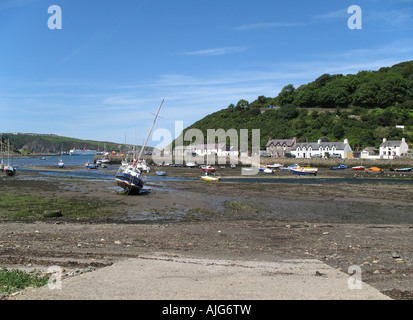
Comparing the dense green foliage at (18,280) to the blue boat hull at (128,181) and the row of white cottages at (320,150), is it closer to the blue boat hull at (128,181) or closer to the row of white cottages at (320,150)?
the blue boat hull at (128,181)

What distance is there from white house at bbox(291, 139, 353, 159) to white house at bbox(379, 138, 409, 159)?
377 inches

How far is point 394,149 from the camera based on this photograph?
99.5 meters

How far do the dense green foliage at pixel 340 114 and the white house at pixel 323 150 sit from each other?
1263cm

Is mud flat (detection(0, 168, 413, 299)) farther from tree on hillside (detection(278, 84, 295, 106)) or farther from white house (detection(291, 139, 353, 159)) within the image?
tree on hillside (detection(278, 84, 295, 106))

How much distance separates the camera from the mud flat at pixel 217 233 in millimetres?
11414

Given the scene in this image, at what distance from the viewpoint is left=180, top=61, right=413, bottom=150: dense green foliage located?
127 meters

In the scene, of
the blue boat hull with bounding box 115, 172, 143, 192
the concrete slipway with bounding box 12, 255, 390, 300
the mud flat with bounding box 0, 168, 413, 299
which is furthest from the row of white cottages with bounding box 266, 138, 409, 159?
the concrete slipway with bounding box 12, 255, 390, 300

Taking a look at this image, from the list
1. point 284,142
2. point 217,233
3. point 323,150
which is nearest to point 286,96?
point 284,142

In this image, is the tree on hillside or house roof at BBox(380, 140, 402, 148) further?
the tree on hillside

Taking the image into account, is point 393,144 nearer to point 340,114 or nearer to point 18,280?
point 340,114

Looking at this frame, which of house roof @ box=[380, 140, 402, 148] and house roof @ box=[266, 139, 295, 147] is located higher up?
house roof @ box=[266, 139, 295, 147]

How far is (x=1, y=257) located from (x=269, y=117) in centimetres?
16457

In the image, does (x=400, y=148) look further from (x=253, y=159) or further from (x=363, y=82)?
(x=363, y=82)

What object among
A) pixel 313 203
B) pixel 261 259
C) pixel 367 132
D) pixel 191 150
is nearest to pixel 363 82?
pixel 367 132
